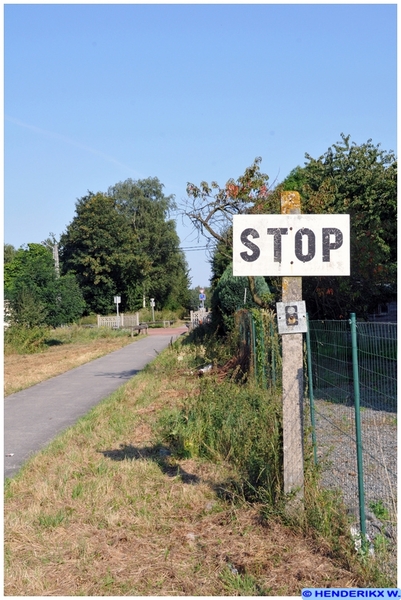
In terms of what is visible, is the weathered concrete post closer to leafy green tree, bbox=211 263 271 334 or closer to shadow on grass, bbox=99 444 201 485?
shadow on grass, bbox=99 444 201 485

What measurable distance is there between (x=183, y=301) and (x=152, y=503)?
7435 centimetres

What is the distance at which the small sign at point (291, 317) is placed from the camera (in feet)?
17.8

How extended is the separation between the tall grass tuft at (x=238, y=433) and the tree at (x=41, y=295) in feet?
64.9

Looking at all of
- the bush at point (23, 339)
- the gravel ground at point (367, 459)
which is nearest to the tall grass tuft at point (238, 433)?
the gravel ground at point (367, 459)

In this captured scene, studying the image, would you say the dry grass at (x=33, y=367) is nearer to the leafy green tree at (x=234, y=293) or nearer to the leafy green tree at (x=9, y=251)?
the leafy green tree at (x=234, y=293)

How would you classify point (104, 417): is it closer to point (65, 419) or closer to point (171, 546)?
point (65, 419)

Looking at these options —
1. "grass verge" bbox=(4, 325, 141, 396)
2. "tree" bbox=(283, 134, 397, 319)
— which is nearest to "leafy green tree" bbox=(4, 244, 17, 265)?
"grass verge" bbox=(4, 325, 141, 396)

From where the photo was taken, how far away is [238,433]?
24.5 feet

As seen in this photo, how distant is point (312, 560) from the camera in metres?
4.53

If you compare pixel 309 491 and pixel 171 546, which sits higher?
pixel 309 491

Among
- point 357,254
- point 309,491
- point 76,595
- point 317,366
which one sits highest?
point 357,254

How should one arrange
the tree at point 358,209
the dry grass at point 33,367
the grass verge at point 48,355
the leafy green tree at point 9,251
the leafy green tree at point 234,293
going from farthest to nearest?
1. the leafy green tree at point 9,251
2. the grass verge at point 48,355
3. the leafy green tree at point 234,293
4. the dry grass at point 33,367
5. the tree at point 358,209

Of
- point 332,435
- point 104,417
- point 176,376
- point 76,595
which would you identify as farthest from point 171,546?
point 176,376

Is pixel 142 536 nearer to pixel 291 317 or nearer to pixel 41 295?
pixel 291 317
